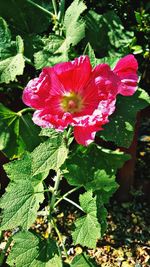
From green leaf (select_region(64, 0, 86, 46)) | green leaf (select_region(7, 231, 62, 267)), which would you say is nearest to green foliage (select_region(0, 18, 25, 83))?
green leaf (select_region(64, 0, 86, 46))

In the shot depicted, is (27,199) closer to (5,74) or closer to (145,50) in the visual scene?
(5,74)

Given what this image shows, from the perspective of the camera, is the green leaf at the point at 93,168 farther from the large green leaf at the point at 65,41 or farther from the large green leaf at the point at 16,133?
the large green leaf at the point at 65,41

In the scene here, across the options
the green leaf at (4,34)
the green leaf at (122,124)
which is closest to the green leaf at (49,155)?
the green leaf at (122,124)

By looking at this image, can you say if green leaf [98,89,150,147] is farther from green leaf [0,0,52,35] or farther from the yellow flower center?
green leaf [0,0,52,35]

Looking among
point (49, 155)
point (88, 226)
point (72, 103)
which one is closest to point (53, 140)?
point (49, 155)

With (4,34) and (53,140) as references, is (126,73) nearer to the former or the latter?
(53,140)

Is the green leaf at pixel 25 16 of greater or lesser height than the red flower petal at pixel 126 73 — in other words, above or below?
above
